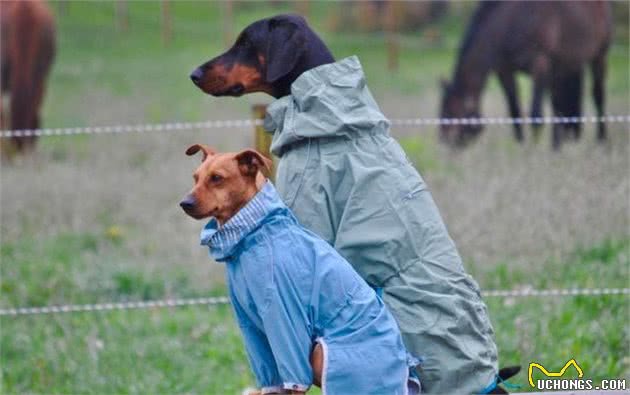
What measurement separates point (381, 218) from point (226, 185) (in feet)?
1.89

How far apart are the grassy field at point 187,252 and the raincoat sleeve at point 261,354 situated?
79.1 inches

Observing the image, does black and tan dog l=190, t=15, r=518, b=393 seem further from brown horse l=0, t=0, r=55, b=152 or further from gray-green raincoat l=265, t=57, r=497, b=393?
brown horse l=0, t=0, r=55, b=152

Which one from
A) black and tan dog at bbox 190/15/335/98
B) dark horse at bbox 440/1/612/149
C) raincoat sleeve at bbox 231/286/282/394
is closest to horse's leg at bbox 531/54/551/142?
dark horse at bbox 440/1/612/149

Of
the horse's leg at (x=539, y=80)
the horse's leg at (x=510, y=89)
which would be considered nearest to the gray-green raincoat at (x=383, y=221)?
the horse's leg at (x=539, y=80)

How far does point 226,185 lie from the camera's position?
4453 mm

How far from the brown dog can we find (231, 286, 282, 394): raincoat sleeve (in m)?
0.14

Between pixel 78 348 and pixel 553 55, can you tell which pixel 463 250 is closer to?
pixel 78 348

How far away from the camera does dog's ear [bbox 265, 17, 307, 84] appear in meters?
5.11

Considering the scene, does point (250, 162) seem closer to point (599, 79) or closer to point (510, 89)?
point (510, 89)

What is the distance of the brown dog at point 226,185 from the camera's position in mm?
4426

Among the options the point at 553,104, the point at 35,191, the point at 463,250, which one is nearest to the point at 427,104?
the point at 553,104

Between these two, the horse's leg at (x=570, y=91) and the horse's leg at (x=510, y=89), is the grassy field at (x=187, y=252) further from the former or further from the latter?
the horse's leg at (x=570, y=91)

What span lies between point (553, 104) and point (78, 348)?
27.4 ft

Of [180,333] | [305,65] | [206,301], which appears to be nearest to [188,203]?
[305,65]
